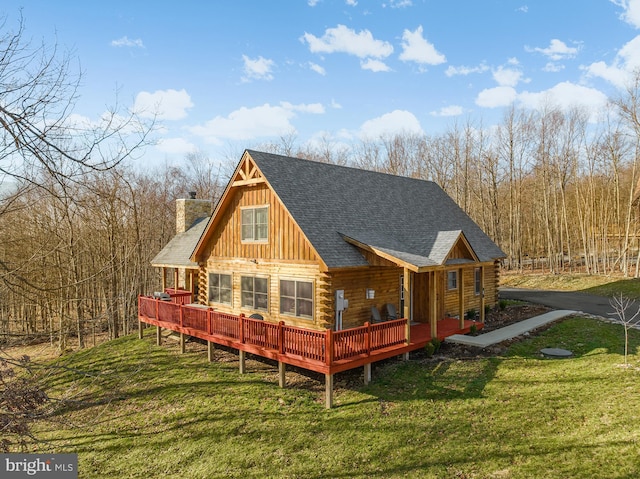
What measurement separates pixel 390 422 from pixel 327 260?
5.16m

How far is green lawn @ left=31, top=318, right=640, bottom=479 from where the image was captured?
321 inches

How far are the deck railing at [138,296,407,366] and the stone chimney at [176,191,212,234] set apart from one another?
384 inches

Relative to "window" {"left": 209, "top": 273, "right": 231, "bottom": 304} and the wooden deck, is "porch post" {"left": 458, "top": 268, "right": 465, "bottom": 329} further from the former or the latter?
"window" {"left": 209, "top": 273, "right": 231, "bottom": 304}

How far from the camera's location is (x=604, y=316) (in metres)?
19.0

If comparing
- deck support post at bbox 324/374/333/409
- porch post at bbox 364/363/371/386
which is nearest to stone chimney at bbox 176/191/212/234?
porch post at bbox 364/363/371/386

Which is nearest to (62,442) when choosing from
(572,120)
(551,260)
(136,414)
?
(136,414)

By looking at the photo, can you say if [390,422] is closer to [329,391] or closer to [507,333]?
[329,391]

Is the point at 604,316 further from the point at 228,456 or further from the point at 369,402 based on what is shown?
the point at 228,456

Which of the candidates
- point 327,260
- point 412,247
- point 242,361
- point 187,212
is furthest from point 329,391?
point 187,212

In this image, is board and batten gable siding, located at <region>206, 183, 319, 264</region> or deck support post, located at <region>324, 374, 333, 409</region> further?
board and batten gable siding, located at <region>206, 183, 319, 264</region>

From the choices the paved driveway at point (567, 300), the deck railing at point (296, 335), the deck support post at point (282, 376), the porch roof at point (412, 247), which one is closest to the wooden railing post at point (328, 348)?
the deck railing at point (296, 335)

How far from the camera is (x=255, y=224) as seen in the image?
53.4ft

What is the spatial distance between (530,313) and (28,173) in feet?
69.9

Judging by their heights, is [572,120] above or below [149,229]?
Result: above
